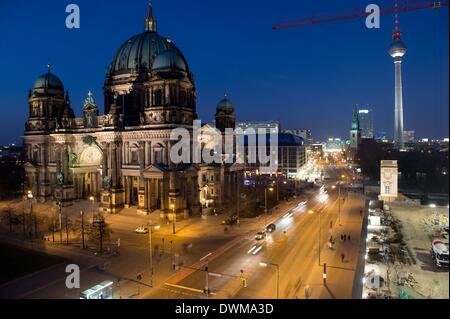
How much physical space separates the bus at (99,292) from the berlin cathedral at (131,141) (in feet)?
104

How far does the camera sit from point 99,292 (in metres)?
29.9

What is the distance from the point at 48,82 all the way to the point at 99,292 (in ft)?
250

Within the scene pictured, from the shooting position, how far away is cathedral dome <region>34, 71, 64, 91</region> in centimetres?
8875

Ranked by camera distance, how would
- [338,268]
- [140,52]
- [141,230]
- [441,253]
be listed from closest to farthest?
[441,253] < [338,268] < [141,230] < [140,52]

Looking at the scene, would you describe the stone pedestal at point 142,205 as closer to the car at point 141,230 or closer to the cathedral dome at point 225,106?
the car at point 141,230

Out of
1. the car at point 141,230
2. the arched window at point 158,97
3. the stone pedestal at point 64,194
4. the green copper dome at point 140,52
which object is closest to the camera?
the car at point 141,230

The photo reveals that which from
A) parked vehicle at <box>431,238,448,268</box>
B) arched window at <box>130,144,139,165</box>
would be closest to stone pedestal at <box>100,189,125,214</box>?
arched window at <box>130,144,139,165</box>

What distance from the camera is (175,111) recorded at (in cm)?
6706

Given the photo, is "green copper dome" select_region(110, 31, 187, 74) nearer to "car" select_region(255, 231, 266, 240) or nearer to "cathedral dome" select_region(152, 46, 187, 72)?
"cathedral dome" select_region(152, 46, 187, 72)

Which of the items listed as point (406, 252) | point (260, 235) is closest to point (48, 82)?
point (260, 235)

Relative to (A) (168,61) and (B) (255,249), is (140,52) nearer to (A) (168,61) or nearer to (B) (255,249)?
(A) (168,61)

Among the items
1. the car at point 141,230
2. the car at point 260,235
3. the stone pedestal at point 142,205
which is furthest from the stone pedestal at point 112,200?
the car at point 260,235

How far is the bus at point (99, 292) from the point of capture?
29.1m
